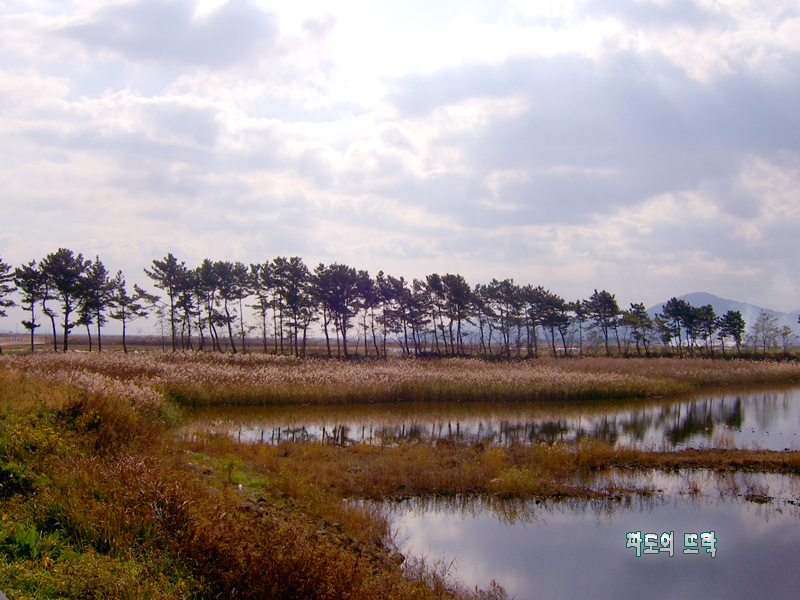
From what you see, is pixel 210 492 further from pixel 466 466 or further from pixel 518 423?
pixel 518 423

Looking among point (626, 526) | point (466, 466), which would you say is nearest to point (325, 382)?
point (466, 466)

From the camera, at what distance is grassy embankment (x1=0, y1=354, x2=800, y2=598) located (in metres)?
5.85

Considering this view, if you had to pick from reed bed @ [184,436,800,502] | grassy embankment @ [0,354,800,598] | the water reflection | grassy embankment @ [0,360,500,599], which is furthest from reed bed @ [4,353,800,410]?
grassy embankment @ [0,360,500,599]

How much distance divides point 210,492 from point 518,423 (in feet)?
58.3

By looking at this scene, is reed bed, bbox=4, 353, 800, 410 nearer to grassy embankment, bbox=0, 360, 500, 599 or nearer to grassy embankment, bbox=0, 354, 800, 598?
grassy embankment, bbox=0, 354, 800, 598

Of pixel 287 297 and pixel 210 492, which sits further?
pixel 287 297

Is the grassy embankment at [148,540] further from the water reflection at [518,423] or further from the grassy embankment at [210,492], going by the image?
the water reflection at [518,423]

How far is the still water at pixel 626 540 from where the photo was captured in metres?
8.95

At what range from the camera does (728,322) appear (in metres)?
81.0

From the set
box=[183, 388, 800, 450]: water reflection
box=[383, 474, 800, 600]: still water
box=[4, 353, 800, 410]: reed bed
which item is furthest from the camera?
box=[4, 353, 800, 410]: reed bed

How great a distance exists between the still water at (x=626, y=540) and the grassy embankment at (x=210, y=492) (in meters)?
0.90

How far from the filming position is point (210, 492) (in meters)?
9.23

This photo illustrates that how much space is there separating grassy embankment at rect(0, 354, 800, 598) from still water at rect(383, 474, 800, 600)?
0.90 meters

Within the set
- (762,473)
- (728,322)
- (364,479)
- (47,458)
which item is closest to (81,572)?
(47,458)
